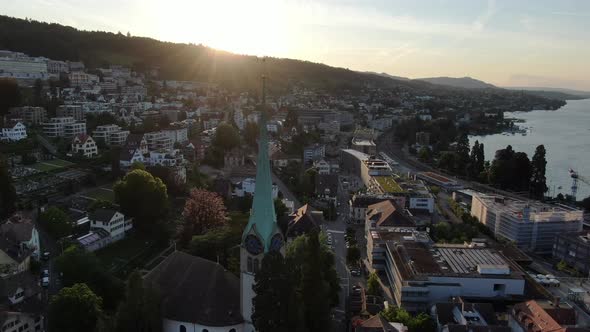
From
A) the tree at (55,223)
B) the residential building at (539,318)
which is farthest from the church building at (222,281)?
the tree at (55,223)

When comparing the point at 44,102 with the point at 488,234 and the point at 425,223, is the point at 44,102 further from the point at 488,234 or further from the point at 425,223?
the point at 488,234

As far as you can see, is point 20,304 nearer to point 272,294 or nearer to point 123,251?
point 123,251

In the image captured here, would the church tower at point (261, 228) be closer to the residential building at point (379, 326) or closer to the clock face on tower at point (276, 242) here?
the clock face on tower at point (276, 242)

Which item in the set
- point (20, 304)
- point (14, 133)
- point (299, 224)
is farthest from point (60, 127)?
point (299, 224)

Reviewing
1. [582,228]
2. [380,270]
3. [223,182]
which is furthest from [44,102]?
[582,228]


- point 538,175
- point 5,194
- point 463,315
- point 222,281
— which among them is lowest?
point 463,315

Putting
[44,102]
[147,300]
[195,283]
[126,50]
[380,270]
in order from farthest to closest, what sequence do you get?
[126,50]
[44,102]
[380,270]
[195,283]
[147,300]
